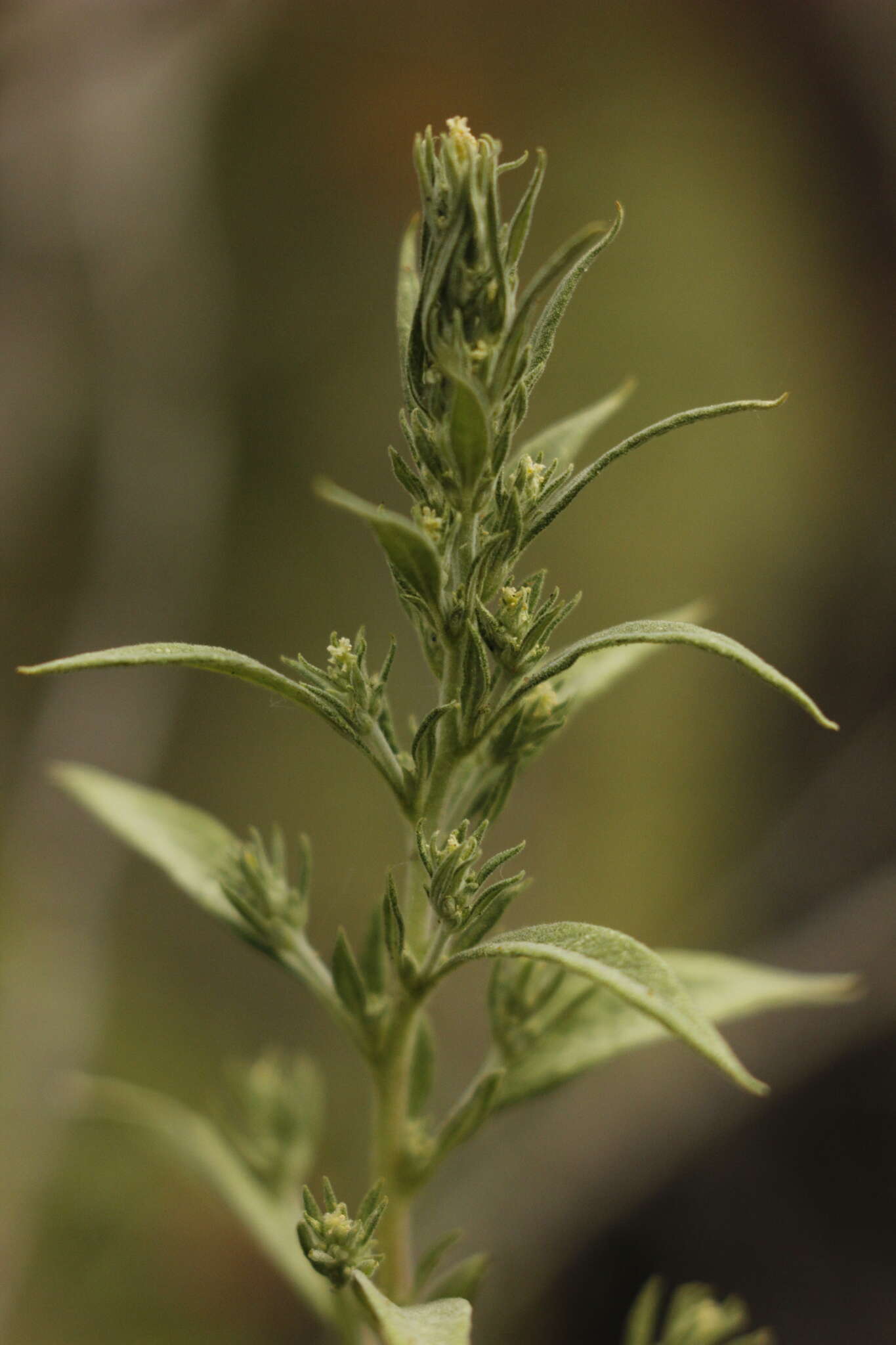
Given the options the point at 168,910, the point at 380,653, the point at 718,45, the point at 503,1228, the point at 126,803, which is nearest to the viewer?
the point at 126,803

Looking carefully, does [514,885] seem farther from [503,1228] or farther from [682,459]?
[682,459]

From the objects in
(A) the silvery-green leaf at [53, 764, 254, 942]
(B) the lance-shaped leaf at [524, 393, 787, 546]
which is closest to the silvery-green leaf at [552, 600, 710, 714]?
(B) the lance-shaped leaf at [524, 393, 787, 546]

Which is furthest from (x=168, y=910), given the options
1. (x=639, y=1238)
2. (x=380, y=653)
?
(x=639, y=1238)

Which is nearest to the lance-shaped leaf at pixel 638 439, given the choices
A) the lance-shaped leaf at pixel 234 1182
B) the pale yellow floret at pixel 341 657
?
the pale yellow floret at pixel 341 657

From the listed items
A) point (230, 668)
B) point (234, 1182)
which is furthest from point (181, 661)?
point (234, 1182)

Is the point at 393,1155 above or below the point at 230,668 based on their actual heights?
below

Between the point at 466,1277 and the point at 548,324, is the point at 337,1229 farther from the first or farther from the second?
the point at 548,324
